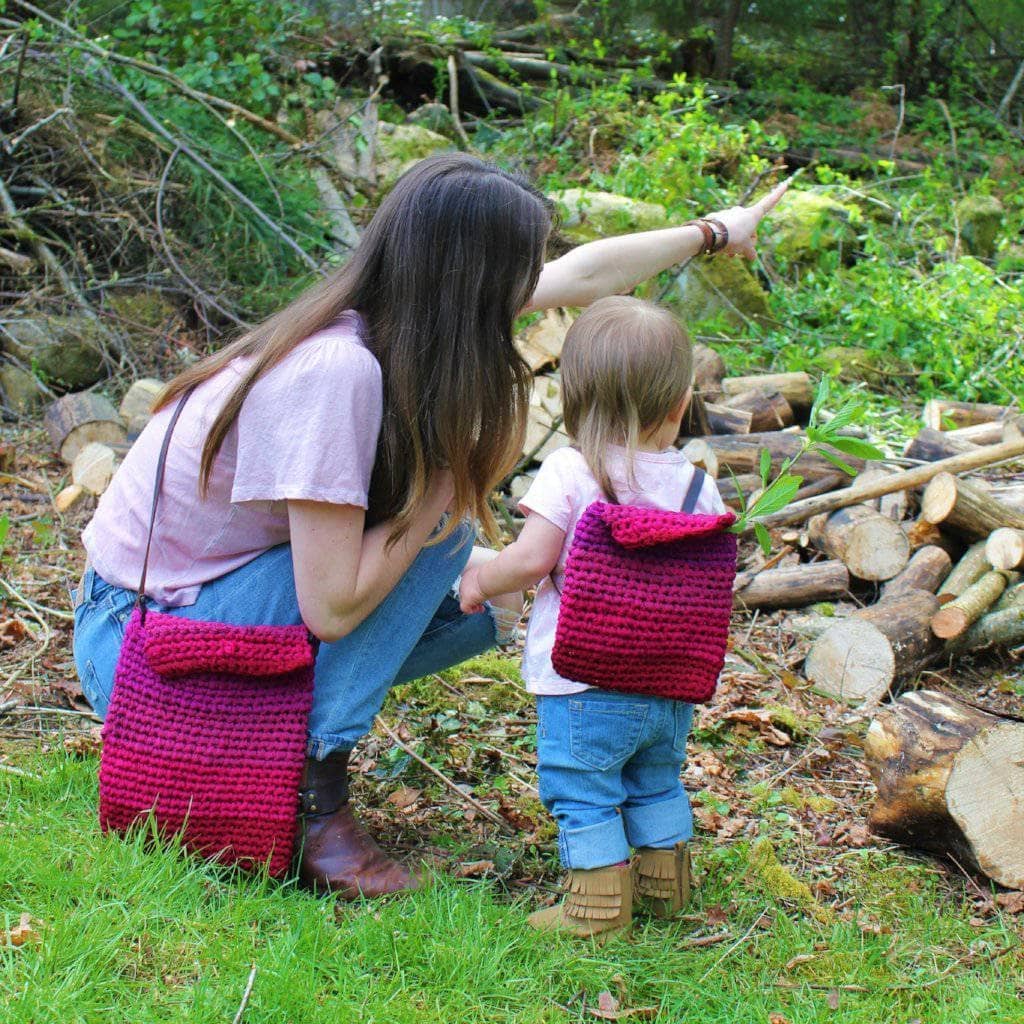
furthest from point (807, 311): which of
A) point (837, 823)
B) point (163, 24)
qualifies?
point (837, 823)

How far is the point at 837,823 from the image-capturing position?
9.11 ft

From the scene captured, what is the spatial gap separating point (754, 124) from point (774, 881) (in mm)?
6009

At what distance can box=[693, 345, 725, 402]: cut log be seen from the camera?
5.41m

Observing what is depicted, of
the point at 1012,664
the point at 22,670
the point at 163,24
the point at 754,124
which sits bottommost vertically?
the point at 1012,664

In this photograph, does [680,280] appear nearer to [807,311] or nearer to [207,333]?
[807,311]

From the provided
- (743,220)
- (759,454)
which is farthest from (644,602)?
(759,454)

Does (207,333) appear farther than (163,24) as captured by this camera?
No

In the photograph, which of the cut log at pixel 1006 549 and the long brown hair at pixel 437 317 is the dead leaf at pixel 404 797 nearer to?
the long brown hair at pixel 437 317

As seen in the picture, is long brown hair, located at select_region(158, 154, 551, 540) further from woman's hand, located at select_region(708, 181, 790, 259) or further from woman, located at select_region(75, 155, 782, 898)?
woman's hand, located at select_region(708, 181, 790, 259)

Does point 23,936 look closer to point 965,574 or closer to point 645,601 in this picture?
point 645,601

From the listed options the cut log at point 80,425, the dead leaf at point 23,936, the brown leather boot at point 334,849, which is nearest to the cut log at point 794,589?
the brown leather boot at point 334,849

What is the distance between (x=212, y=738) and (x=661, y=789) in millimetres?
914

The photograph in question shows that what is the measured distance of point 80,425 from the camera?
483 centimetres

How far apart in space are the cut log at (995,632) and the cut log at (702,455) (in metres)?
1.23
